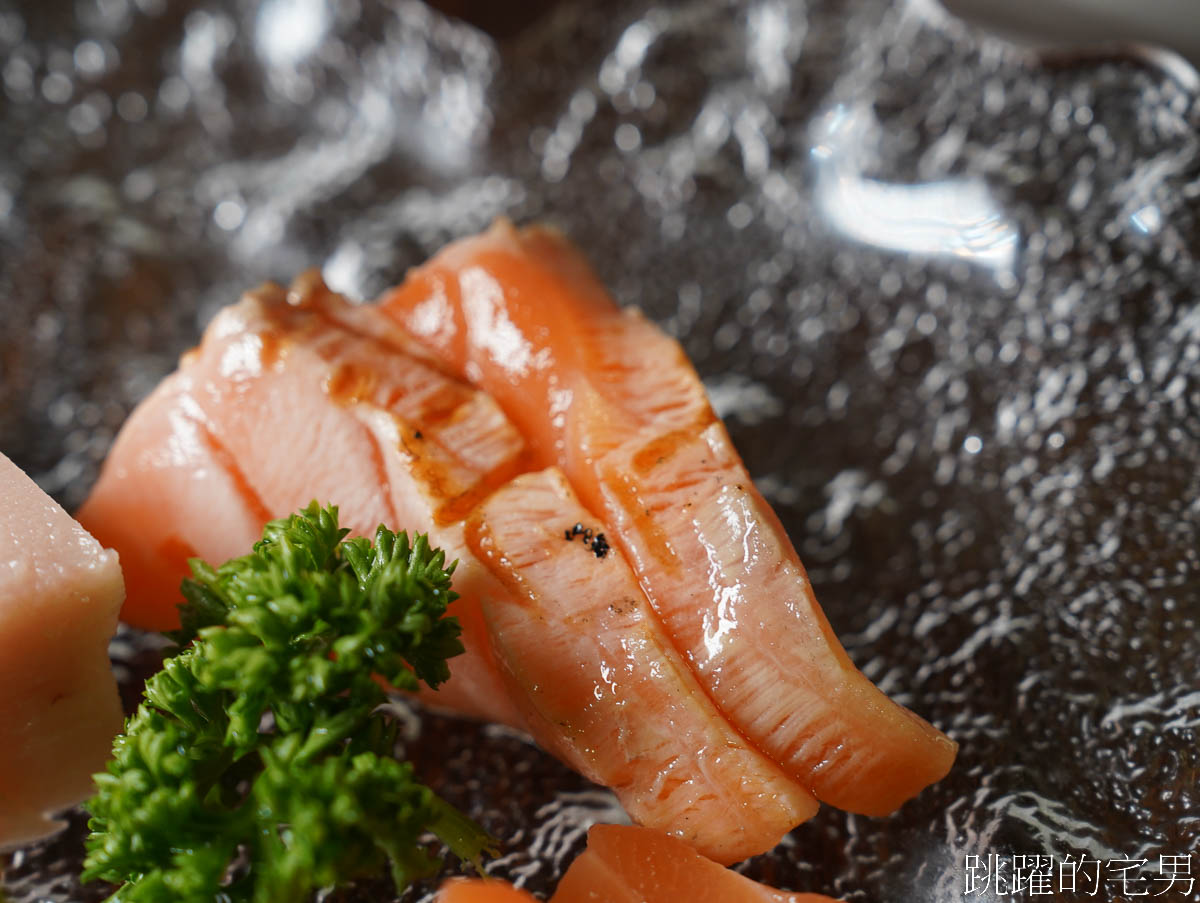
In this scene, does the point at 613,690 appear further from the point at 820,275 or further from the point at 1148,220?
the point at 1148,220

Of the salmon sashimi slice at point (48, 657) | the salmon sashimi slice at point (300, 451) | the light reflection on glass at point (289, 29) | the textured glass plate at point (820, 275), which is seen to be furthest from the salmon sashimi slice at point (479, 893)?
the light reflection on glass at point (289, 29)

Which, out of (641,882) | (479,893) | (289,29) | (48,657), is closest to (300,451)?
(48,657)

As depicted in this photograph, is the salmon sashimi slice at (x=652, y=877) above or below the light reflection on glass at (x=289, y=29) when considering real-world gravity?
below

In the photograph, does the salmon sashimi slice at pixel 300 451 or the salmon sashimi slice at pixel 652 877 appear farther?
the salmon sashimi slice at pixel 300 451

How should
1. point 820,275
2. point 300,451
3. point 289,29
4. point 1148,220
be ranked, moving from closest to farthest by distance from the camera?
1. point 300,451
2. point 1148,220
3. point 820,275
4. point 289,29

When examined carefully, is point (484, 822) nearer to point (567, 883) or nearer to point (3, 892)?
point (567, 883)

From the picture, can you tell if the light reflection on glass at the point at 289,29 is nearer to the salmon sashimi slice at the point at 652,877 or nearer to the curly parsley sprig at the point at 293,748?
the curly parsley sprig at the point at 293,748

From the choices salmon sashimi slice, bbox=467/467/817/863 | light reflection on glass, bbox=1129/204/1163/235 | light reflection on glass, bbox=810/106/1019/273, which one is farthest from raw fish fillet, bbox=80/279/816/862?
light reflection on glass, bbox=1129/204/1163/235

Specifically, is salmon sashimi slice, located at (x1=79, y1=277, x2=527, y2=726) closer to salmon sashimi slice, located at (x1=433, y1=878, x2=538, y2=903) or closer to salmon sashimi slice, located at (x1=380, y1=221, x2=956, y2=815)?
salmon sashimi slice, located at (x1=380, y1=221, x2=956, y2=815)
